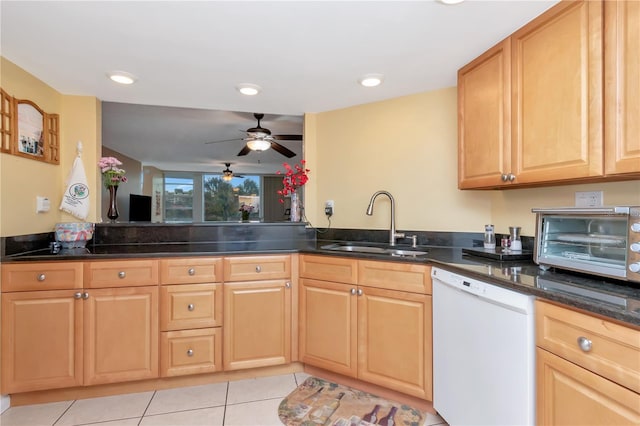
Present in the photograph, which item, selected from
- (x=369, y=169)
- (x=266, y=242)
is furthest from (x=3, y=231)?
(x=369, y=169)

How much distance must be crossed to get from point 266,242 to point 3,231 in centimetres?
163

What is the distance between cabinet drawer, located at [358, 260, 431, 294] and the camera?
181 cm

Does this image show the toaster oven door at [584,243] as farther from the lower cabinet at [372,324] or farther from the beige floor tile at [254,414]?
the beige floor tile at [254,414]

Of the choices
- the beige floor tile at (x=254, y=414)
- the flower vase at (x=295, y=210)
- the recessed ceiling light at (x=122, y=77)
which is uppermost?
the recessed ceiling light at (x=122, y=77)

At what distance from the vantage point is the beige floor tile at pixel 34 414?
5.79ft

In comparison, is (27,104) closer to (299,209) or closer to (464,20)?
(299,209)

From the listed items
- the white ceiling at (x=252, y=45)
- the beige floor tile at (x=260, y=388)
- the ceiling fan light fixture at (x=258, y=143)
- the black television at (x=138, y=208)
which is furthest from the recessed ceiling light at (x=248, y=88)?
the black television at (x=138, y=208)

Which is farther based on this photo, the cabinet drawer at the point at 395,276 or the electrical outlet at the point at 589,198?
the cabinet drawer at the point at 395,276

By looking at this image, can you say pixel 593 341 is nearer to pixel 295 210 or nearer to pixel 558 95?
pixel 558 95

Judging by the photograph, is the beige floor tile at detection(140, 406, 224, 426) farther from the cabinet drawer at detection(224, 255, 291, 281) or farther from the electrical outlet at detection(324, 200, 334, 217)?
the electrical outlet at detection(324, 200, 334, 217)

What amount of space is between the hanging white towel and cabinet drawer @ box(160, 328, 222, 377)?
1.17m

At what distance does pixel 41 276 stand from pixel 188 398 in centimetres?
113

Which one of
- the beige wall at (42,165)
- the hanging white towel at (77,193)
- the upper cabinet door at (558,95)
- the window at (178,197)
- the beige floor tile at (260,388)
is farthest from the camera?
the window at (178,197)

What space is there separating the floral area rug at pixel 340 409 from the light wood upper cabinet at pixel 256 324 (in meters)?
0.31
